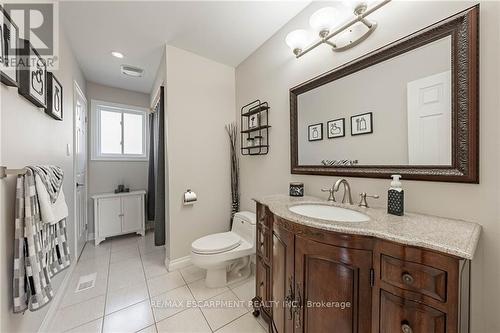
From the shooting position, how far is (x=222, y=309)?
5.10 feet

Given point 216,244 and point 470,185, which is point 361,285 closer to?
point 470,185

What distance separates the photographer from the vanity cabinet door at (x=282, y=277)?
3.29 ft

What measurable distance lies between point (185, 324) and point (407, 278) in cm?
146

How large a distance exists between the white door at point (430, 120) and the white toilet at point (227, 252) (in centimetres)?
136

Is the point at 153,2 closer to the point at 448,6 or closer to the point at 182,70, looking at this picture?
the point at 182,70

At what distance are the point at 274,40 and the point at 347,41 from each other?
850mm

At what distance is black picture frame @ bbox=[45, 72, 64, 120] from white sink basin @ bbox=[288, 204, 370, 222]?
184 cm

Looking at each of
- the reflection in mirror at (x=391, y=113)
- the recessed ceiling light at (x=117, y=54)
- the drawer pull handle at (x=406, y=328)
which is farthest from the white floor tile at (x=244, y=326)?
the recessed ceiling light at (x=117, y=54)

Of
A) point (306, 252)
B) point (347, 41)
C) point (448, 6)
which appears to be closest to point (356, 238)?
point (306, 252)

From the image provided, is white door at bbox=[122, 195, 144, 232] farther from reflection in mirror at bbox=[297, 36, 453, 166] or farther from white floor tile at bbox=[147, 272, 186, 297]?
reflection in mirror at bbox=[297, 36, 453, 166]

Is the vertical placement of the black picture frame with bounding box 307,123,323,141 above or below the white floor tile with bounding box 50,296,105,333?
above

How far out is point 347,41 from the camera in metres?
1.29

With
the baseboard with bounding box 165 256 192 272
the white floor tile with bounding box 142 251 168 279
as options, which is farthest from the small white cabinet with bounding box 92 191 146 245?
the baseboard with bounding box 165 256 192 272

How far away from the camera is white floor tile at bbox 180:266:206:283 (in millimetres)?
1981
